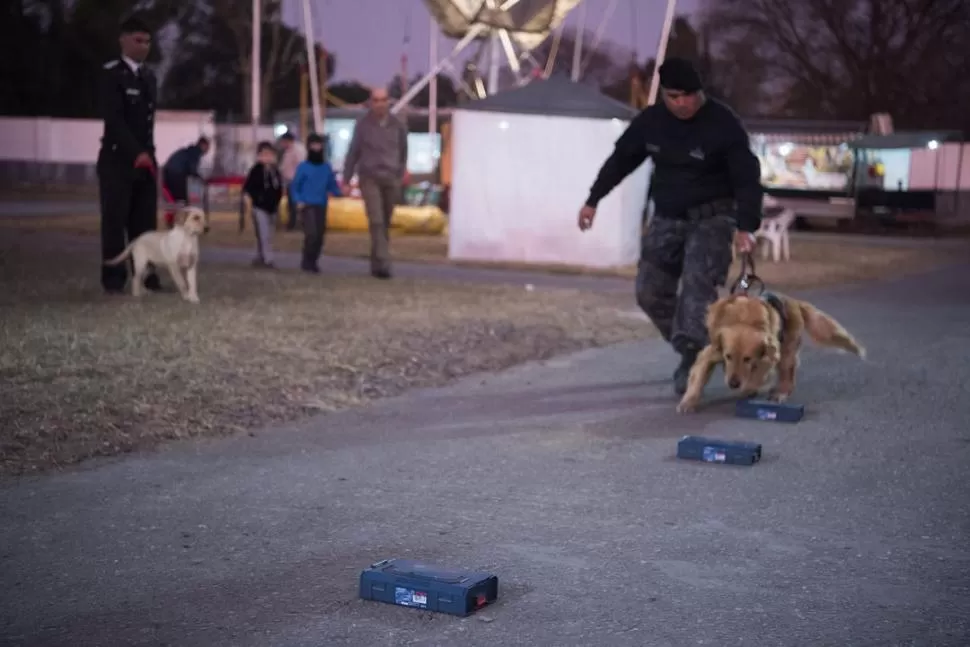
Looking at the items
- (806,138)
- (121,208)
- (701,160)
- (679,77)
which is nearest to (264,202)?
(121,208)

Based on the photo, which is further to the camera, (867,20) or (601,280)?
(867,20)

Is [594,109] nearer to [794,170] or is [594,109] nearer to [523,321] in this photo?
[523,321]

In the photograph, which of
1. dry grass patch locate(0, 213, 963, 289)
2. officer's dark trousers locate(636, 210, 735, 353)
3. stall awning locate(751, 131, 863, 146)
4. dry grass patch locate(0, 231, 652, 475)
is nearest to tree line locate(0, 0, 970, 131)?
stall awning locate(751, 131, 863, 146)

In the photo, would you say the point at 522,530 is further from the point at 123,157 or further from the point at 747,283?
the point at 123,157

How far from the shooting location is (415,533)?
16.4 feet

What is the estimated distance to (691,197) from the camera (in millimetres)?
8016

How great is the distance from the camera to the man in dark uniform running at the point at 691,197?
7.81m

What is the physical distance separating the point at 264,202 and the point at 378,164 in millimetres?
2131

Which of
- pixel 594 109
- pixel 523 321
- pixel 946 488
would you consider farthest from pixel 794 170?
pixel 946 488

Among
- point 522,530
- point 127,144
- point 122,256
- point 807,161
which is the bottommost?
point 522,530

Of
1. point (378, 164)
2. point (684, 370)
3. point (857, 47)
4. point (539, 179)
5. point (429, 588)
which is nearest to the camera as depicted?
point (429, 588)

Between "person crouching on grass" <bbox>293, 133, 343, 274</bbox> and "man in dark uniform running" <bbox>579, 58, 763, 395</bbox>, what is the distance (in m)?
7.55

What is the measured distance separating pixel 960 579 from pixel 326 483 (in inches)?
105

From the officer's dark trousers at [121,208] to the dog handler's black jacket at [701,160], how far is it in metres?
5.12
